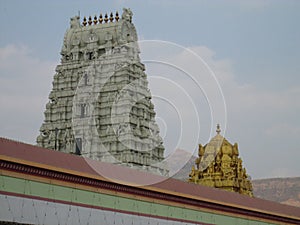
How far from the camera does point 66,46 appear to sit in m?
66.0

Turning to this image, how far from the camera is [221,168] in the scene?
69125mm

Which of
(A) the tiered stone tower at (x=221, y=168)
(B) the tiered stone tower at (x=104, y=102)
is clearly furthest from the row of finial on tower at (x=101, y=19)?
(A) the tiered stone tower at (x=221, y=168)

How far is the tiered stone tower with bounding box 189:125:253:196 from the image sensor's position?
6756 centimetres

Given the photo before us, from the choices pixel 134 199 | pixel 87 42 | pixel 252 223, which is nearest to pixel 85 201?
pixel 134 199

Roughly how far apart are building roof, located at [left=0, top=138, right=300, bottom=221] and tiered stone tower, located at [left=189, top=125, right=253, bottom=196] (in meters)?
16.7

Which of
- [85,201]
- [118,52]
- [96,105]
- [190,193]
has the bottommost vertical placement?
[85,201]

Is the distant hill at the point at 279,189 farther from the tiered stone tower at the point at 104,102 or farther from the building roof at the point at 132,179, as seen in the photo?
the building roof at the point at 132,179

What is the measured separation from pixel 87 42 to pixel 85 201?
35.0 metres

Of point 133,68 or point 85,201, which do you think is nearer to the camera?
point 85,201

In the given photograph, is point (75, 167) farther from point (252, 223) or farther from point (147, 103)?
point (147, 103)

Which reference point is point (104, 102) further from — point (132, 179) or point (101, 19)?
point (132, 179)

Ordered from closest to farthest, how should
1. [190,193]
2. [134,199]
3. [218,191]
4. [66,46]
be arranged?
[134,199], [190,193], [218,191], [66,46]

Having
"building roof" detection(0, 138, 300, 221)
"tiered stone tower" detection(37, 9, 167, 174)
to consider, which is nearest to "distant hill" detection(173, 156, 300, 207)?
"tiered stone tower" detection(37, 9, 167, 174)

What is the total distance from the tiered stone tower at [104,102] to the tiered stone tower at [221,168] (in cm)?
694
